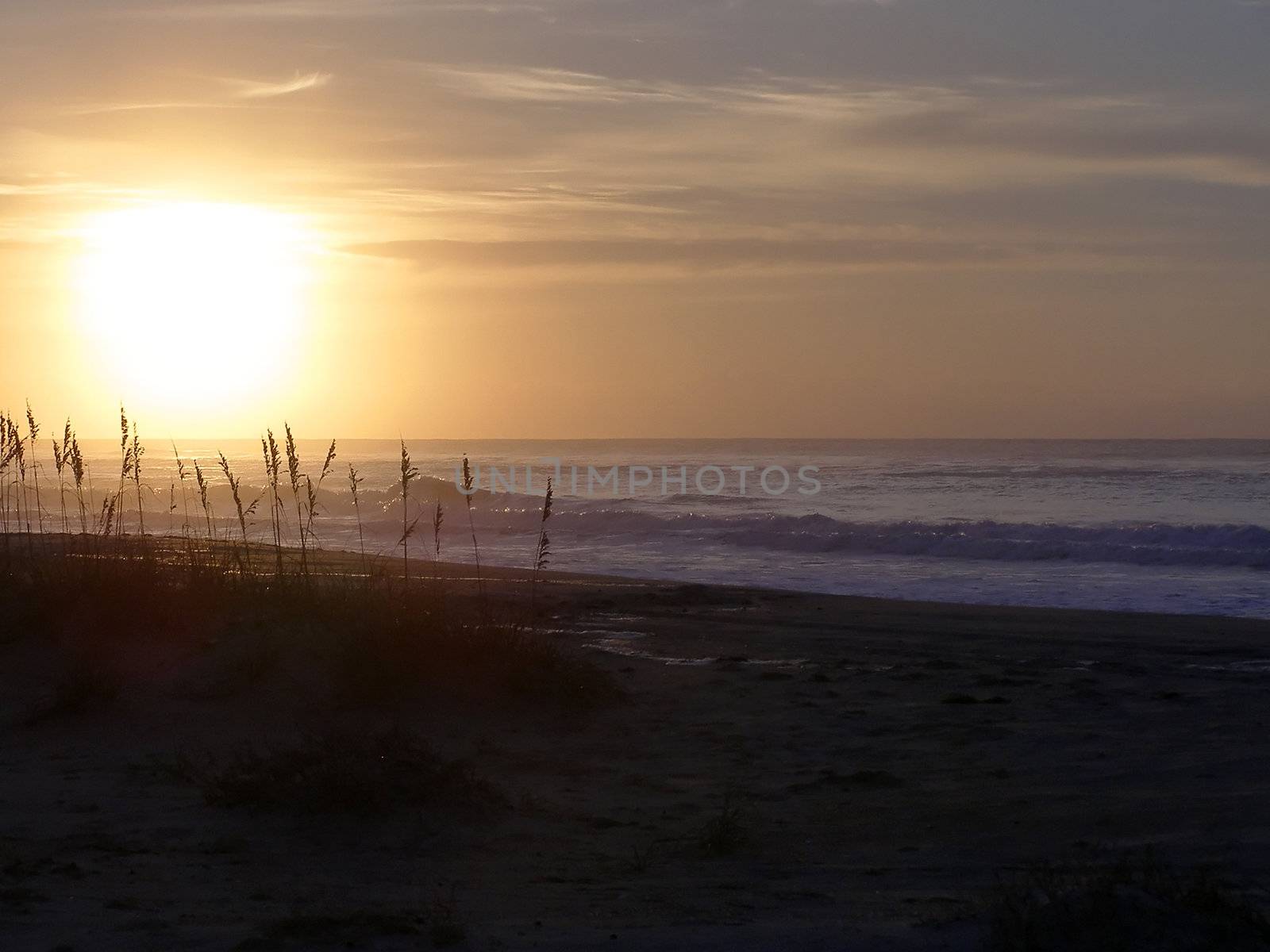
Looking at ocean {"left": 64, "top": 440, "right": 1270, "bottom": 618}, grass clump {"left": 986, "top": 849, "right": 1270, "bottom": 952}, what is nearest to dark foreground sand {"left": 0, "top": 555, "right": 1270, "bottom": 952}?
grass clump {"left": 986, "top": 849, "right": 1270, "bottom": 952}

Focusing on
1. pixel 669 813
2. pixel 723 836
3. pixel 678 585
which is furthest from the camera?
pixel 678 585

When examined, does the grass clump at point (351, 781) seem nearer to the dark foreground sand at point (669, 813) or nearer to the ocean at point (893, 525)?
the dark foreground sand at point (669, 813)

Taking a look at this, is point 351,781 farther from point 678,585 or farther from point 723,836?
point 678,585

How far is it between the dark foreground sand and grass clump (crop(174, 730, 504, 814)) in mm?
89

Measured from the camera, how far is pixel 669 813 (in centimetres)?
529

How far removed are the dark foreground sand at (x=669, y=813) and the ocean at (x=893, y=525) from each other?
6514 mm

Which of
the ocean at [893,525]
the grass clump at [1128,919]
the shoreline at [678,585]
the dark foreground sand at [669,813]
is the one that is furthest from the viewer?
the ocean at [893,525]

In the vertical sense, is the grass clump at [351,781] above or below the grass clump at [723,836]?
above

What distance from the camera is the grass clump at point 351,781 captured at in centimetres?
506

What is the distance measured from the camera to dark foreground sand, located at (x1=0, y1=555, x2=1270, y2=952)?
381cm

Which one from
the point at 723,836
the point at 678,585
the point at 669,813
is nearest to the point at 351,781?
the point at 669,813

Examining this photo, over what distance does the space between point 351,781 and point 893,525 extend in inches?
957

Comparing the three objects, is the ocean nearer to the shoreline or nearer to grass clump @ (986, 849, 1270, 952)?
the shoreline

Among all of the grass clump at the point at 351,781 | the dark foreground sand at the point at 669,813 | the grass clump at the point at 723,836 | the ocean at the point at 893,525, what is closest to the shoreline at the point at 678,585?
the ocean at the point at 893,525
